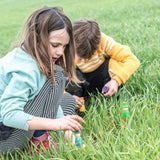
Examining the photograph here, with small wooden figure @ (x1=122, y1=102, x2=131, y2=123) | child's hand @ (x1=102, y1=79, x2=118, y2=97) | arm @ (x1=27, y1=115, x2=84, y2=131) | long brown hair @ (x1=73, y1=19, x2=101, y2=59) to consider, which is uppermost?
long brown hair @ (x1=73, y1=19, x2=101, y2=59)

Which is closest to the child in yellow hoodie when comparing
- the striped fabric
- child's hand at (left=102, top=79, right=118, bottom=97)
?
child's hand at (left=102, top=79, right=118, bottom=97)

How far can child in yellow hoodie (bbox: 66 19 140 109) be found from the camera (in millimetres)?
2137

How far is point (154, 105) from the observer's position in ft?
6.12

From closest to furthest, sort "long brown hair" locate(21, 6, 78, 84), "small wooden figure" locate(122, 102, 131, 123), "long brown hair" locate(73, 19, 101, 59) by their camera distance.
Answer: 1. "long brown hair" locate(21, 6, 78, 84)
2. "small wooden figure" locate(122, 102, 131, 123)
3. "long brown hair" locate(73, 19, 101, 59)

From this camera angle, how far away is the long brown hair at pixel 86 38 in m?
2.11

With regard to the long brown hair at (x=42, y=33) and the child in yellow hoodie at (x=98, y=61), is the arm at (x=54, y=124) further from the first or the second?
the child in yellow hoodie at (x=98, y=61)

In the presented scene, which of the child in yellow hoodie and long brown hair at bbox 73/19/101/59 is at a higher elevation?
long brown hair at bbox 73/19/101/59

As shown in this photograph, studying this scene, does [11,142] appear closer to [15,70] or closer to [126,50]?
[15,70]

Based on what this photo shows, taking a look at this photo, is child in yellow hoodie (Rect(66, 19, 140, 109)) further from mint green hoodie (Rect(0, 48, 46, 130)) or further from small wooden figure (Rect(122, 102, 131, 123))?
mint green hoodie (Rect(0, 48, 46, 130))

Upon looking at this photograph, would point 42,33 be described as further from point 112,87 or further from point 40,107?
point 112,87

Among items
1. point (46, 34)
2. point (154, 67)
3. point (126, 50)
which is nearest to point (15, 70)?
point (46, 34)

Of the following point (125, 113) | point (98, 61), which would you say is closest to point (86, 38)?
point (98, 61)

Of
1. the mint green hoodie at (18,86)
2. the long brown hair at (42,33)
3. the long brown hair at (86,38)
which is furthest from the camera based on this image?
the long brown hair at (86,38)

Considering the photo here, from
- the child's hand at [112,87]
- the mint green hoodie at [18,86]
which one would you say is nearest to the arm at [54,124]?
the mint green hoodie at [18,86]
